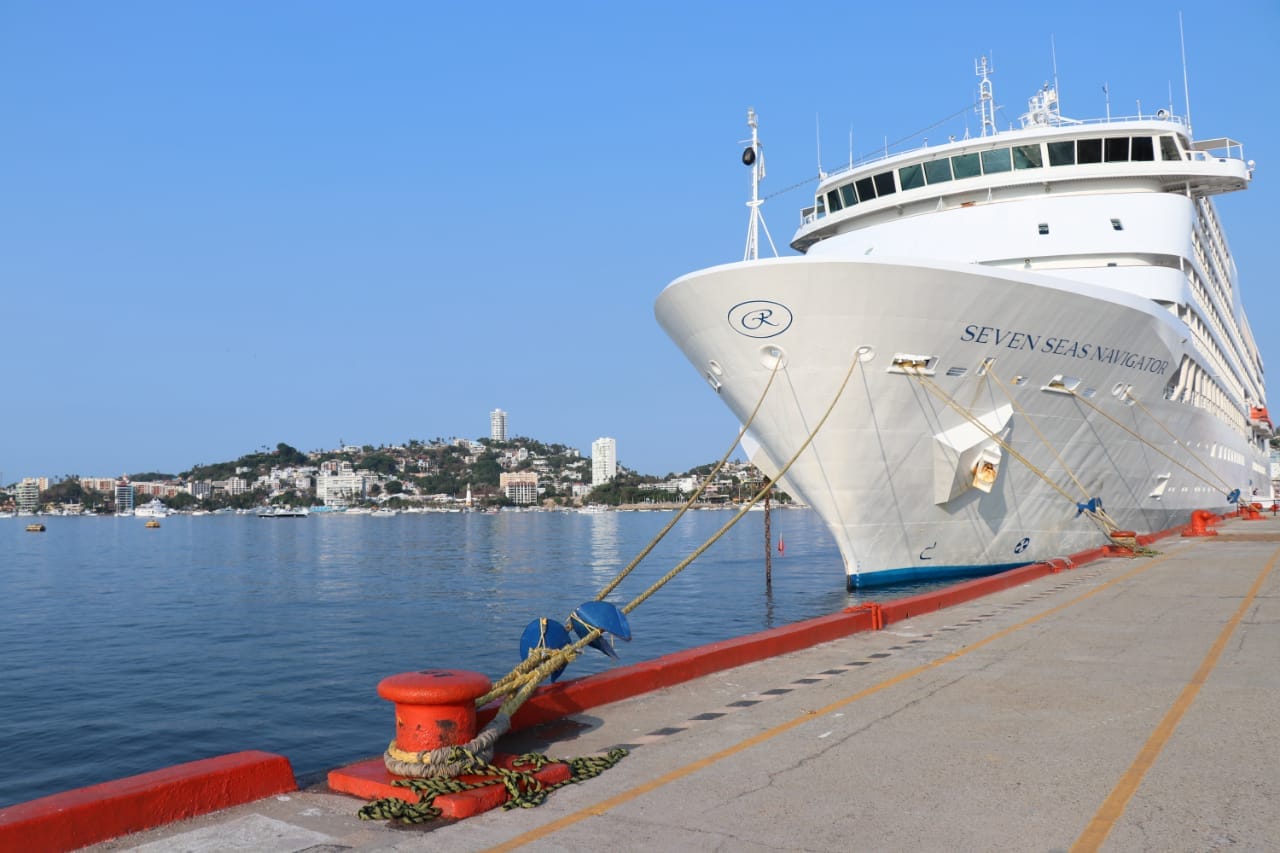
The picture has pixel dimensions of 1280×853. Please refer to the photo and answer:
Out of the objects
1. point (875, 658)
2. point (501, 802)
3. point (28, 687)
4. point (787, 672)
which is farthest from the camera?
point (28, 687)

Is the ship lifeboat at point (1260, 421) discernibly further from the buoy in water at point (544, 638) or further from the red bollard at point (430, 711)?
the red bollard at point (430, 711)

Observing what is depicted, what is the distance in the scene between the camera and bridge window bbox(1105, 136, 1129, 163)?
68.2 feet

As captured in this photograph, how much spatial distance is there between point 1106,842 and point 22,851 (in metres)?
4.77

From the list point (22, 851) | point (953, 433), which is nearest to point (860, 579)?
point (953, 433)

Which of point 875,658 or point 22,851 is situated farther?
point 875,658

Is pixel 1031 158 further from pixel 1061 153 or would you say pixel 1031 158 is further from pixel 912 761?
pixel 912 761

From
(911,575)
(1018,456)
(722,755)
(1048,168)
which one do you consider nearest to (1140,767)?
(722,755)

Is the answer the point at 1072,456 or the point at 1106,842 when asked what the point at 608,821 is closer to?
the point at 1106,842

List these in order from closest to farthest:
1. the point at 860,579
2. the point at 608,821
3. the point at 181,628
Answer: the point at 608,821 < the point at 860,579 < the point at 181,628

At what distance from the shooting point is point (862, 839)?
4477mm

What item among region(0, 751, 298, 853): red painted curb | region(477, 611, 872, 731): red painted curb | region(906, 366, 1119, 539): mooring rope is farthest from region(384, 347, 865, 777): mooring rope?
region(906, 366, 1119, 539): mooring rope

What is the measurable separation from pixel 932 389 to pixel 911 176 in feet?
26.8

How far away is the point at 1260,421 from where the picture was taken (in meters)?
44.1

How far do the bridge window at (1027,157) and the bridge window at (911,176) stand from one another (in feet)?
6.52
